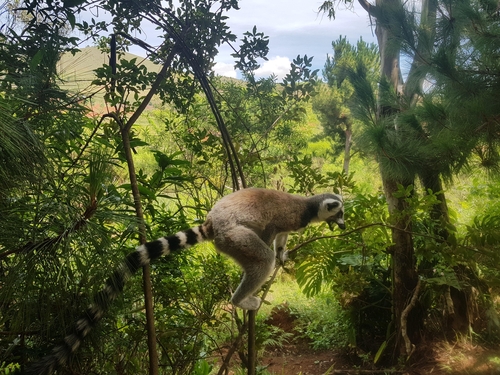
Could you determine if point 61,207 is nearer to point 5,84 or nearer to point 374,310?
point 5,84

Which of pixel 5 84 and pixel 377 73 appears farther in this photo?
pixel 377 73

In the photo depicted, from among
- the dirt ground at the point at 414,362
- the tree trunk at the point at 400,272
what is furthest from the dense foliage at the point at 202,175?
the dirt ground at the point at 414,362

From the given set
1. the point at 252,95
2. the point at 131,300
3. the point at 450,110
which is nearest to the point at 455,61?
the point at 450,110

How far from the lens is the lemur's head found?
2020mm

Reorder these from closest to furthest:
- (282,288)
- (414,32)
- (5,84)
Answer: (5,84), (414,32), (282,288)

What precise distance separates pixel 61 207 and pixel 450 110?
82.6 inches

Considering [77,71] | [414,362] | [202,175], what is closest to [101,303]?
[77,71]

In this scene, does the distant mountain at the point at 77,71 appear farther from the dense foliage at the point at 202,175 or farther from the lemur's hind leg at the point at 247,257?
the lemur's hind leg at the point at 247,257

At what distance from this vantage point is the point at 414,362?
112 inches

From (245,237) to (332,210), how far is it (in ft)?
1.67

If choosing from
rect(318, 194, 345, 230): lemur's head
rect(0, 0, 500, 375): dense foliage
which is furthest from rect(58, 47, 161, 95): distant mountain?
rect(318, 194, 345, 230): lemur's head

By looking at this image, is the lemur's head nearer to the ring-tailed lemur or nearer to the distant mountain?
the ring-tailed lemur

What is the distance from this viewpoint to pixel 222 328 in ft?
10.1

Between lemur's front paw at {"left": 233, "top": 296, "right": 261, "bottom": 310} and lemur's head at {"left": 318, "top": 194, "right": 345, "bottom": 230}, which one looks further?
lemur's head at {"left": 318, "top": 194, "right": 345, "bottom": 230}
